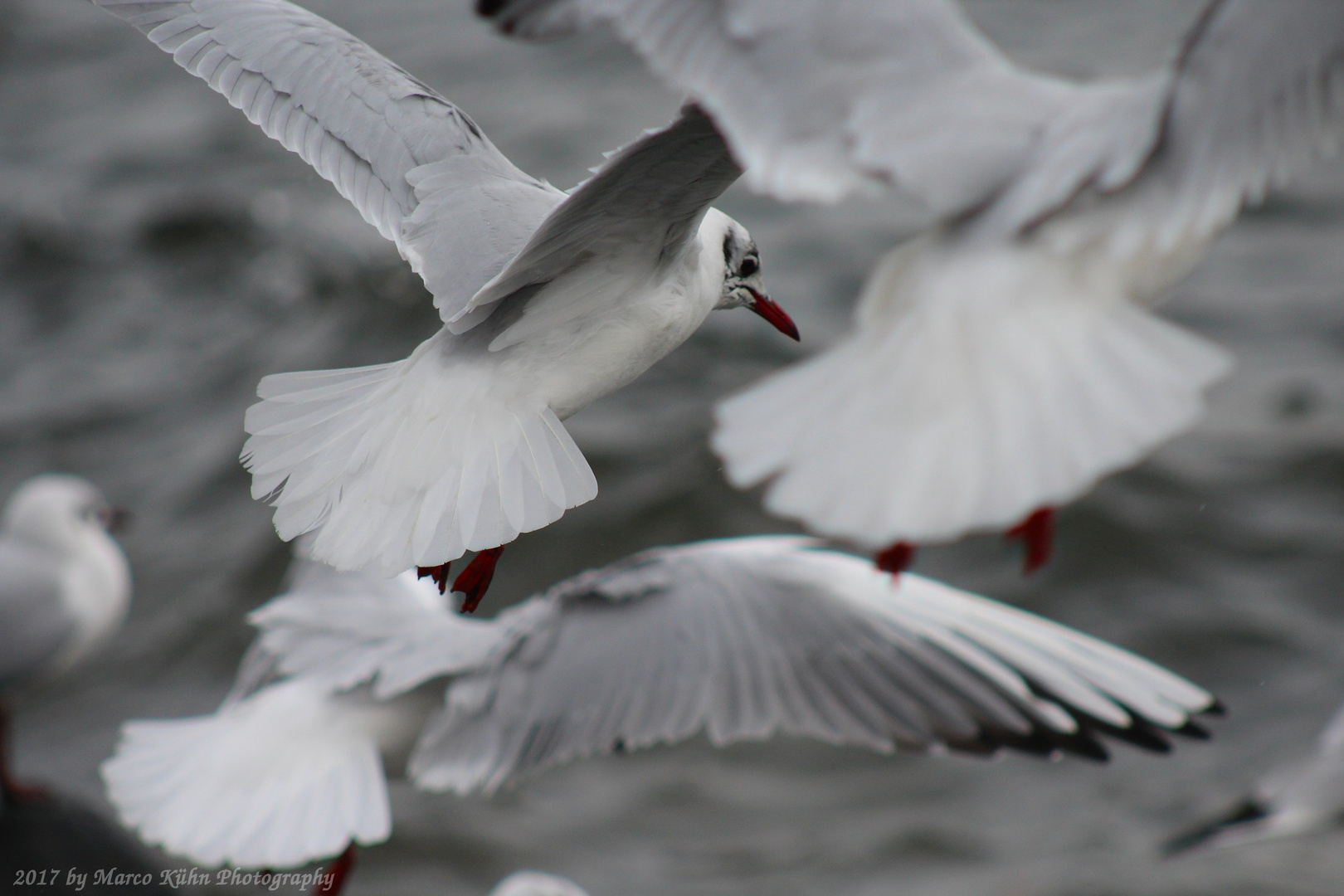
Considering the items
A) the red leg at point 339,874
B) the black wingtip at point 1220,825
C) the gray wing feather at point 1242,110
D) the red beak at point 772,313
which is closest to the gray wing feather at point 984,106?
the gray wing feather at point 1242,110

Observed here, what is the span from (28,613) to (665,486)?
258 centimetres

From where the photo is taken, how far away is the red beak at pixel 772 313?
8.52ft

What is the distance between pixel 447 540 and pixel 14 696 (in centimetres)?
383

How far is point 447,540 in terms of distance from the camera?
190 centimetres

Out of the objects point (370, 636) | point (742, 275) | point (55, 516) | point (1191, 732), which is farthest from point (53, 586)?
point (1191, 732)

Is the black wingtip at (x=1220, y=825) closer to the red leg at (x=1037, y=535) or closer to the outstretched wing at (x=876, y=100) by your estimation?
the red leg at (x=1037, y=535)

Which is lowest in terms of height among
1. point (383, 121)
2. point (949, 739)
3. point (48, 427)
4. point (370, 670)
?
point (48, 427)

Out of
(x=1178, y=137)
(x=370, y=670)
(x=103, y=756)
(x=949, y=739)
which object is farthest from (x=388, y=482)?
(x=103, y=756)

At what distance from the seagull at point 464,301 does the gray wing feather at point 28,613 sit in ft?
10.0

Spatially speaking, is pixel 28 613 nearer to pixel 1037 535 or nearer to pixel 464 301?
pixel 464 301

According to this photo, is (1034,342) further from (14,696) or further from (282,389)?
(14,696)

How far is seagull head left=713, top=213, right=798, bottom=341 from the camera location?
8.14 ft

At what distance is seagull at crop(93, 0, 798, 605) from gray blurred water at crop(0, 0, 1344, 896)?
10.4ft

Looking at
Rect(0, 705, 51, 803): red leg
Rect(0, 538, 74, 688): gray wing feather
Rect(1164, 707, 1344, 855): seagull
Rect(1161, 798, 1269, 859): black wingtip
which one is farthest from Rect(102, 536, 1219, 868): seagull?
Rect(0, 538, 74, 688): gray wing feather
